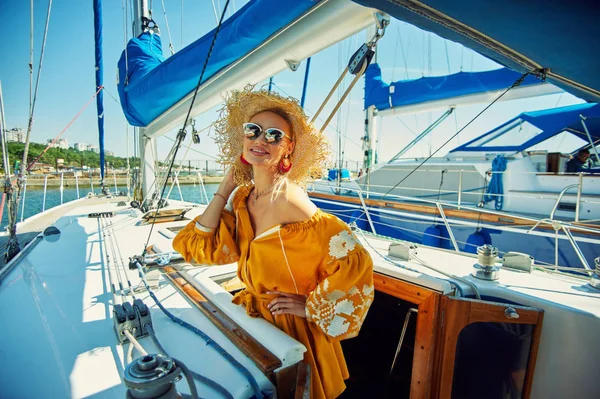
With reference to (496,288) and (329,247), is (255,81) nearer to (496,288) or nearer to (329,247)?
(329,247)

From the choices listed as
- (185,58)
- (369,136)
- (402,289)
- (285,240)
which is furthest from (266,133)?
(369,136)

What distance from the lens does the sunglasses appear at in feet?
3.68

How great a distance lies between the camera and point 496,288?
1.57m

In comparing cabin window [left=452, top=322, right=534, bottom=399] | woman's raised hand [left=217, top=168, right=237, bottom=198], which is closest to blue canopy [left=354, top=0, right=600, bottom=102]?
woman's raised hand [left=217, top=168, right=237, bottom=198]

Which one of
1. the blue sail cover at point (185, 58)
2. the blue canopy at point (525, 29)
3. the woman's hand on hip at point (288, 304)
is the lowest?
the woman's hand on hip at point (288, 304)

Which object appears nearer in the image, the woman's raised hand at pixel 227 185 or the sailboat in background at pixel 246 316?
the sailboat in background at pixel 246 316

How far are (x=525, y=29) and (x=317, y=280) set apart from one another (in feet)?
3.44

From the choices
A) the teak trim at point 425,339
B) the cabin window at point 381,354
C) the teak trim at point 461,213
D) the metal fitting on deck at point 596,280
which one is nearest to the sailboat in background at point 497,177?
the teak trim at point 461,213

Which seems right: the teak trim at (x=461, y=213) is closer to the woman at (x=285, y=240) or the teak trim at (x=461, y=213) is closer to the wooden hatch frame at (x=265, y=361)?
the woman at (x=285, y=240)

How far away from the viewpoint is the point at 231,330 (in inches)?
44.5

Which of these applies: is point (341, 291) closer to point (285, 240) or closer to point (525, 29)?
point (285, 240)

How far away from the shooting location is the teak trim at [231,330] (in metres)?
0.93

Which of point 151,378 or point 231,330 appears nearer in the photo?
point 151,378

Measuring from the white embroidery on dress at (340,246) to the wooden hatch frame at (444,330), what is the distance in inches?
30.1
